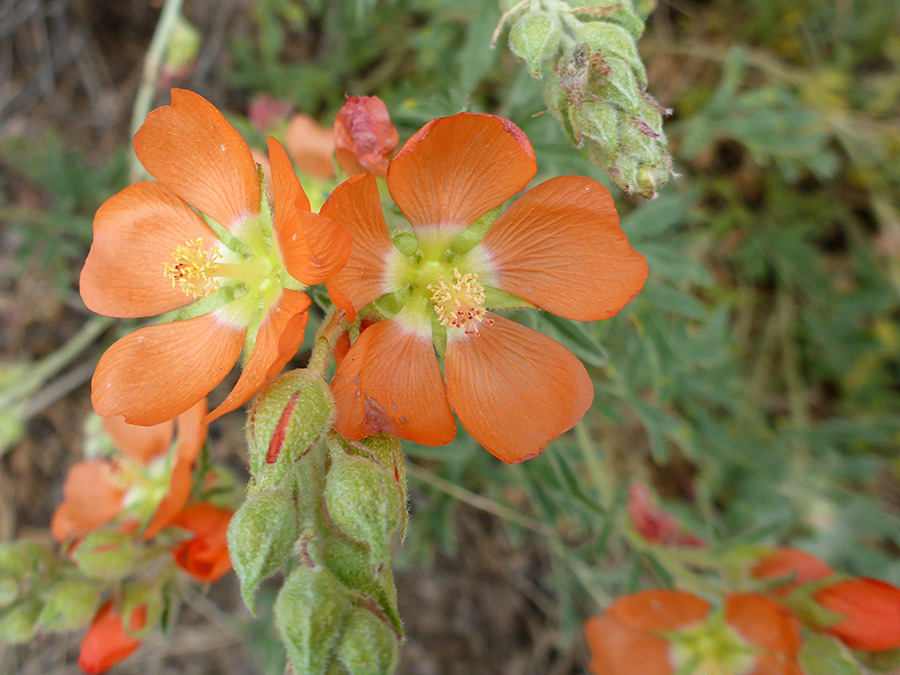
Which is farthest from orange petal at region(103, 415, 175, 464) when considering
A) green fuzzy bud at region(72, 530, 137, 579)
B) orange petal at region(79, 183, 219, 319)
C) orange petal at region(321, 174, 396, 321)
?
orange petal at region(321, 174, 396, 321)

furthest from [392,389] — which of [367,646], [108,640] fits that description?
[108,640]

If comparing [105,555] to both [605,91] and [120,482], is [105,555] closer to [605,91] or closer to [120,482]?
[120,482]

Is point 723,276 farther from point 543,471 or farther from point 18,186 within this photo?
point 18,186

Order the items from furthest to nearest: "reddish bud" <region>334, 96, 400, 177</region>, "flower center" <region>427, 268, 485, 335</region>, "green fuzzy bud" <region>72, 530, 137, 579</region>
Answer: "green fuzzy bud" <region>72, 530, 137, 579</region>, "flower center" <region>427, 268, 485, 335</region>, "reddish bud" <region>334, 96, 400, 177</region>

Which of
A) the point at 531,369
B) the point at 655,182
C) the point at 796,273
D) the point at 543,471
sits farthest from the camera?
the point at 796,273

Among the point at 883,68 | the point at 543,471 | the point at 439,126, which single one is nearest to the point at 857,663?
the point at 543,471

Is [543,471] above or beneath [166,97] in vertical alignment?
beneath

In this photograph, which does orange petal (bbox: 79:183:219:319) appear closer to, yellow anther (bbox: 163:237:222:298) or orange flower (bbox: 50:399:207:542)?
yellow anther (bbox: 163:237:222:298)
